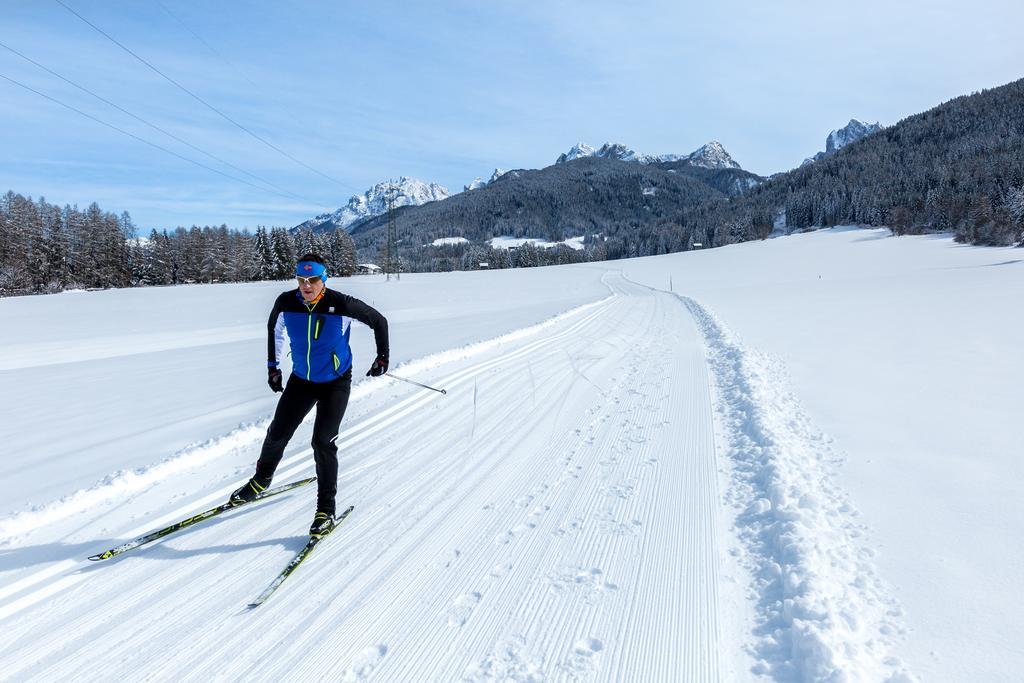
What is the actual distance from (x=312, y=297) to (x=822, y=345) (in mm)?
12854

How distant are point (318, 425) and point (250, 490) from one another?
1011 millimetres

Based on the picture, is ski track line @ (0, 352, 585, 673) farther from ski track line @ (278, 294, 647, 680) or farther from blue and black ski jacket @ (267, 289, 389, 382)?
blue and black ski jacket @ (267, 289, 389, 382)

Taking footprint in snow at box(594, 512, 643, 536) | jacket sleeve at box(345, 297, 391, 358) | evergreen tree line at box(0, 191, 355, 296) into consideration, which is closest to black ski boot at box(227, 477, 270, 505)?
jacket sleeve at box(345, 297, 391, 358)

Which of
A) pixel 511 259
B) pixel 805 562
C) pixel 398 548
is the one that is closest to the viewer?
pixel 805 562

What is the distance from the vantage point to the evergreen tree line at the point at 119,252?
1850 inches

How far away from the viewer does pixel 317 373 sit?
409 centimetres

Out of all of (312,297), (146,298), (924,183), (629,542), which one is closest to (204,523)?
(312,297)

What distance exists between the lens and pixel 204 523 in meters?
4.18

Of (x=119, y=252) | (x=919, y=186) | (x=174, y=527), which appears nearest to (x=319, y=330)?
(x=174, y=527)

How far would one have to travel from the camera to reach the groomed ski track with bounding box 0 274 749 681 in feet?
8.91

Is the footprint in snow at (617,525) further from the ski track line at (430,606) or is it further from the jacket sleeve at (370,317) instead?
the jacket sleeve at (370,317)

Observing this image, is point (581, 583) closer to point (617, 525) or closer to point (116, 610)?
point (617, 525)

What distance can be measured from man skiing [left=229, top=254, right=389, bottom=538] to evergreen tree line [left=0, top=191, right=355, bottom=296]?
60.2m

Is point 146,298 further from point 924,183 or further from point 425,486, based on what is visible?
point 924,183
